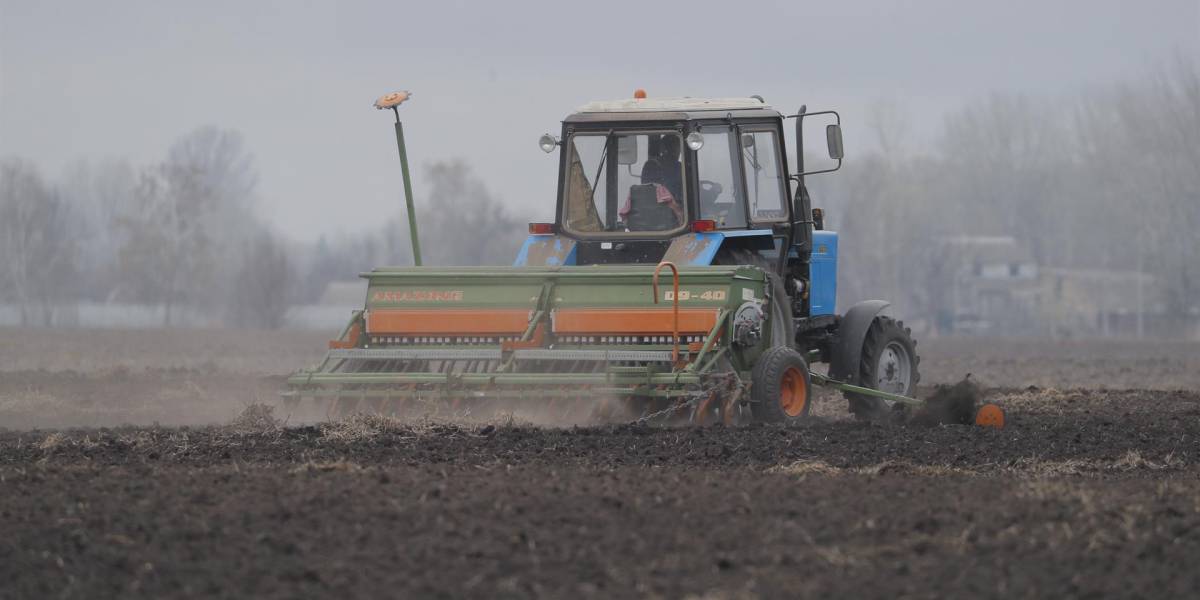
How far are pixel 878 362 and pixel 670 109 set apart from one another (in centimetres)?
311

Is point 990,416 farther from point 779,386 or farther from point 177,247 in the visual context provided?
point 177,247

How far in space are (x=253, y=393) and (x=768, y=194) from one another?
23.5ft

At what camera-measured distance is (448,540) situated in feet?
22.8

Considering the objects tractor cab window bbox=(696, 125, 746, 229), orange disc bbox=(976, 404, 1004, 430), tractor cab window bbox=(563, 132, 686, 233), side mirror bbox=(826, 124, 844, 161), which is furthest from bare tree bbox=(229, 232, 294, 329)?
orange disc bbox=(976, 404, 1004, 430)

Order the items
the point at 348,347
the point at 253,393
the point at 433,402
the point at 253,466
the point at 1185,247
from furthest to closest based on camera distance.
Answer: the point at 1185,247 → the point at 253,393 → the point at 348,347 → the point at 433,402 → the point at 253,466

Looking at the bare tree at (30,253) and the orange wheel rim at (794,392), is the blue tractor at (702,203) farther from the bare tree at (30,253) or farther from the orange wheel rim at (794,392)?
the bare tree at (30,253)

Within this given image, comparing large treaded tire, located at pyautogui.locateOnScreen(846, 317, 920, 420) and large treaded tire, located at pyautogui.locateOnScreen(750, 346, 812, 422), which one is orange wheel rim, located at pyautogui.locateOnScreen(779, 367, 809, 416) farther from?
large treaded tire, located at pyautogui.locateOnScreen(846, 317, 920, 420)

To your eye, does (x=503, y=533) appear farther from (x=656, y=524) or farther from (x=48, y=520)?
(x=48, y=520)

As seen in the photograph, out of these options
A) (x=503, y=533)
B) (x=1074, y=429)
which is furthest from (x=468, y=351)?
(x=503, y=533)

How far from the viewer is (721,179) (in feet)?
45.0

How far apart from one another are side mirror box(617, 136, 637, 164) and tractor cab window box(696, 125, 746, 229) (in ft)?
2.12

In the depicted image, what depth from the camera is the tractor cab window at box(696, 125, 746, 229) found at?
538 inches

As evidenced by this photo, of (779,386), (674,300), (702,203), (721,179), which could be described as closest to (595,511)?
(674,300)

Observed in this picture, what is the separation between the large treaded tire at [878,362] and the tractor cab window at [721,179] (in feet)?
6.18
